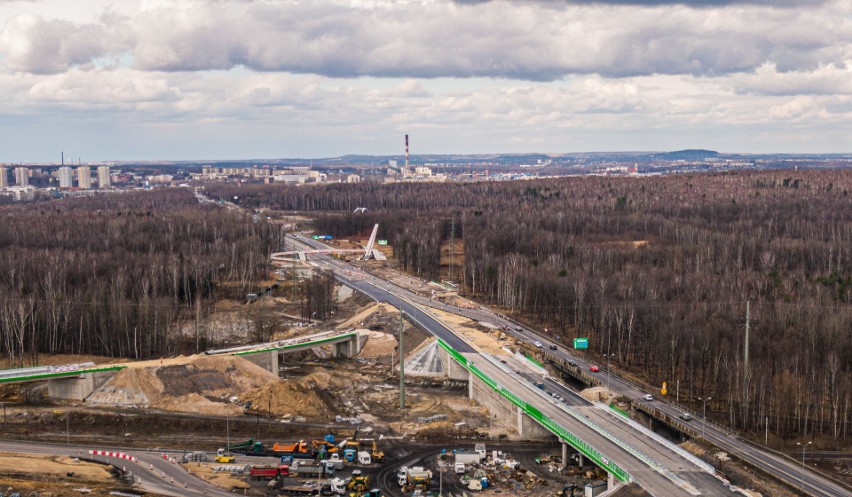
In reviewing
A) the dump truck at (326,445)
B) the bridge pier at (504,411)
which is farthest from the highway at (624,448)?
the dump truck at (326,445)

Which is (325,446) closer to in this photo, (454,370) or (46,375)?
(454,370)

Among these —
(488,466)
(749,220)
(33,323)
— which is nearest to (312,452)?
(488,466)

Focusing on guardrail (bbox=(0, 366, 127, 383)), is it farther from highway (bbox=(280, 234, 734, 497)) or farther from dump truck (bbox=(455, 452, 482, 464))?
dump truck (bbox=(455, 452, 482, 464))

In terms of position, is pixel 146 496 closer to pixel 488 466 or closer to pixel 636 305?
pixel 488 466

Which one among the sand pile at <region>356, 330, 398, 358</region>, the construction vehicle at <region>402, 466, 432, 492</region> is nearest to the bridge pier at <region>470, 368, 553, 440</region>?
the construction vehicle at <region>402, 466, 432, 492</region>

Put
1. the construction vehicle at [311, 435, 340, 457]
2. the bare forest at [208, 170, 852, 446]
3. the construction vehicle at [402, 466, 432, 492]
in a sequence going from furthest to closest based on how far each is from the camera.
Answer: the bare forest at [208, 170, 852, 446] < the construction vehicle at [311, 435, 340, 457] < the construction vehicle at [402, 466, 432, 492]

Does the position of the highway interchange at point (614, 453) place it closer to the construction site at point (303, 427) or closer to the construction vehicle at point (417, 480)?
the construction site at point (303, 427)

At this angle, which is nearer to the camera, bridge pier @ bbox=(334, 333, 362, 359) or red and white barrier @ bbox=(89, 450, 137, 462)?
red and white barrier @ bbox=(89, 450, 137, 462)
